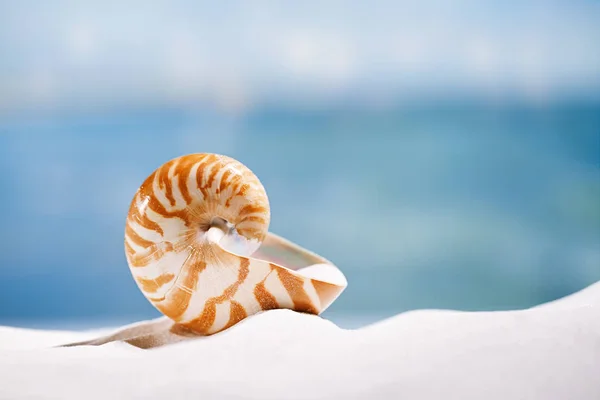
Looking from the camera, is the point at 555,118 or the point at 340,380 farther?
the point at 555,118

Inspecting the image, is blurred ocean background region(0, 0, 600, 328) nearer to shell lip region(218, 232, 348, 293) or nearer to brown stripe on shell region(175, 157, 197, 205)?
shell lip region(218, 232, 348, 293)

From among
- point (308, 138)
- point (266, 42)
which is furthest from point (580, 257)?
point (266, 42)

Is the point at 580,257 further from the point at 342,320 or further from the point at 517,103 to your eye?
the point at 342,320

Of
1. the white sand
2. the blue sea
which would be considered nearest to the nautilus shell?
the white sand

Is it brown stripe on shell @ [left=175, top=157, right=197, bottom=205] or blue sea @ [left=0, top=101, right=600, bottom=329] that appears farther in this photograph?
blue sea @ [left=0, top=101, right=600, bottom=329]

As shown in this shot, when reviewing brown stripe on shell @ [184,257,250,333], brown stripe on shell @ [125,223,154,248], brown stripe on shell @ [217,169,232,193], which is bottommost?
brown stripe on shell @ [184,257,250,333]

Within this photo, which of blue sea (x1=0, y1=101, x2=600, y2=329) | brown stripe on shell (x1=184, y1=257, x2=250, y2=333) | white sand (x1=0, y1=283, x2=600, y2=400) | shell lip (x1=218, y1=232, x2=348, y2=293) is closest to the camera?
white sand (x1=0, y1=283, x2=600, y2=400)

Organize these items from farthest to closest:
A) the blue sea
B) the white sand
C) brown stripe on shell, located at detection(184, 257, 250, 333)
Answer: the blue sea → brown stripe on shell, located at detection(184, 257, 250, 333) → the white sand

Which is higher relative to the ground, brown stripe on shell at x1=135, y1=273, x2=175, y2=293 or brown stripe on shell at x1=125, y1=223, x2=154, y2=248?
brown stripe on shell at x1=125, y1=223, x2=154, y2=248
